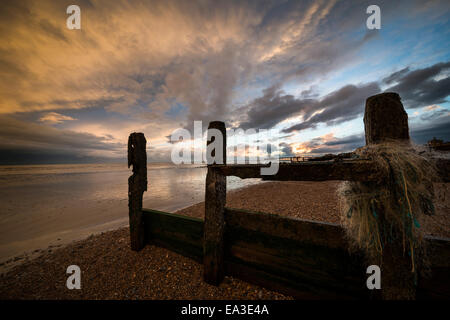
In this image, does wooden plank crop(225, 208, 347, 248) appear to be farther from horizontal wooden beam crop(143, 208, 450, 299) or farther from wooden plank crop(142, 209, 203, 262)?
wooden plank crop(142, 209, 203, 262)

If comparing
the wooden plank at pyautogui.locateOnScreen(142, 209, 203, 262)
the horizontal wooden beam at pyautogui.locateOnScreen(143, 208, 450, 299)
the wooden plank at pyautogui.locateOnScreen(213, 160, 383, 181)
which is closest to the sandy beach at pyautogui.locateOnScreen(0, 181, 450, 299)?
the wooden plank at pyautogui.locateOnScreen(142, 209, 203, 262)

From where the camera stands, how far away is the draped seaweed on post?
5.02ft

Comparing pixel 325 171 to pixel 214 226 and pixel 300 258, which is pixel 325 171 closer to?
pixel 300 258

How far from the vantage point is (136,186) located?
14.0 ft

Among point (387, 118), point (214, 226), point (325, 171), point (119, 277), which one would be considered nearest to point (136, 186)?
point (119, 277)

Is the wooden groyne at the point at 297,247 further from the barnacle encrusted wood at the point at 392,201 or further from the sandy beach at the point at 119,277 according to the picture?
the sandy beach at the point at 119,277

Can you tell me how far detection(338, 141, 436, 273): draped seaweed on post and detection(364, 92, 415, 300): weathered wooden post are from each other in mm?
60

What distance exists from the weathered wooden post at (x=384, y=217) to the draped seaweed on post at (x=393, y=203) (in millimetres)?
60
